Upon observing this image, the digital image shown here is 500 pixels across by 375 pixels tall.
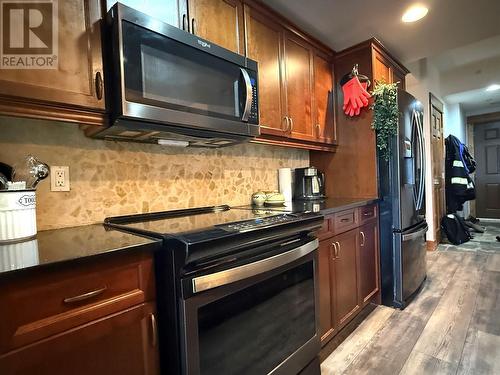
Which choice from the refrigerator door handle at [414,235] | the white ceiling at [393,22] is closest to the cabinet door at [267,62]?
the white ceiling at [393,22]

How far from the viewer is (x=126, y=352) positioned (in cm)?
87

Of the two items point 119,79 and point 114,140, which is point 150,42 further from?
Answer: point 114,140

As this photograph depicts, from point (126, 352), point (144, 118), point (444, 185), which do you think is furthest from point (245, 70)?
point (444, 185)

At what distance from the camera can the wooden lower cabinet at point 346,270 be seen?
171 cm

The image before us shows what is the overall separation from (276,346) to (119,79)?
1347mm

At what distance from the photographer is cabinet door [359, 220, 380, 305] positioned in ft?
6.94

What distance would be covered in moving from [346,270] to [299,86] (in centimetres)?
141

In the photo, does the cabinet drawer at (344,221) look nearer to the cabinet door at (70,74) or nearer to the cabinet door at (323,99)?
the cabinet door at (323,99)

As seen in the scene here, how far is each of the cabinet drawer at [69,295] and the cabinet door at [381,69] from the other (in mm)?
2445

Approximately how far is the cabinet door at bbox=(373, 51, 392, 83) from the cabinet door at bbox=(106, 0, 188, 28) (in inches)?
69.6

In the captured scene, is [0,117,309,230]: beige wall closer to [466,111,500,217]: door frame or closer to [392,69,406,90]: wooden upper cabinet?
[392,69,406,90]: wooden upper cabinet

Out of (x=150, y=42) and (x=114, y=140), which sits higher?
(x=150, y=42)

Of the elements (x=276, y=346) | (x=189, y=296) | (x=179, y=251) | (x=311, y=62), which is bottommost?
(x=276, y=346)

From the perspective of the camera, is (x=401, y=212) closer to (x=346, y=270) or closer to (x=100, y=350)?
(x=346, y=270)
